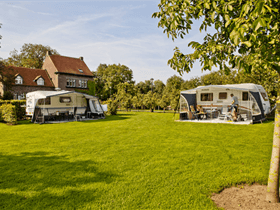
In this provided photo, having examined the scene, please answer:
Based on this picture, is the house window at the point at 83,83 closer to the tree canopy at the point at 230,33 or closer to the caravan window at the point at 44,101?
the caravan window at the point at 44,101

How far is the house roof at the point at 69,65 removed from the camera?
34.6 meters

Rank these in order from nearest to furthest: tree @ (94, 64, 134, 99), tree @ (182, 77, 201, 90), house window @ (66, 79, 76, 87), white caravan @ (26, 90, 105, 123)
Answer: white caravan @ (26, 90, 105, 123) < house window @ (66, 79, 76, 87) < tree @ (182, 77, 201, 90) < tree @ (94, 64, 134, 99)

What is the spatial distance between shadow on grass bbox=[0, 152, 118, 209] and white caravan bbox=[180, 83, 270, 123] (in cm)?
1182

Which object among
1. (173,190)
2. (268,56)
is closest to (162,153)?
(173,190)

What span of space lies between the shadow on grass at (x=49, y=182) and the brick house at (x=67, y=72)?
31131 mm

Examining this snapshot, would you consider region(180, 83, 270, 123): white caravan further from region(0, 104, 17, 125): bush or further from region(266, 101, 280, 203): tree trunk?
region(0, 104, 17, 125): bush

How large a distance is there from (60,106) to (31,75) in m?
20.1

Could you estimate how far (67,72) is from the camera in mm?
34500

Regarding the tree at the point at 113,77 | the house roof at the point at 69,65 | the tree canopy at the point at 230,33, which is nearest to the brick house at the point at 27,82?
the house roof at the point at 69,65

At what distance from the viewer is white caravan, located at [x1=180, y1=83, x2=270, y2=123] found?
44.6 feet

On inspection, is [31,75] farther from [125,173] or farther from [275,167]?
[275,167]

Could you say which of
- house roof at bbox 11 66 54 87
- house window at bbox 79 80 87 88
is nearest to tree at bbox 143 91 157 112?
house window at bbox 79 80 87 88

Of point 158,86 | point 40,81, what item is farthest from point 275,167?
point 158,86

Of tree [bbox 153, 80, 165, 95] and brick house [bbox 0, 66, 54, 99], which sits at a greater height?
tree [bbox 153, 80, 165, 95]
